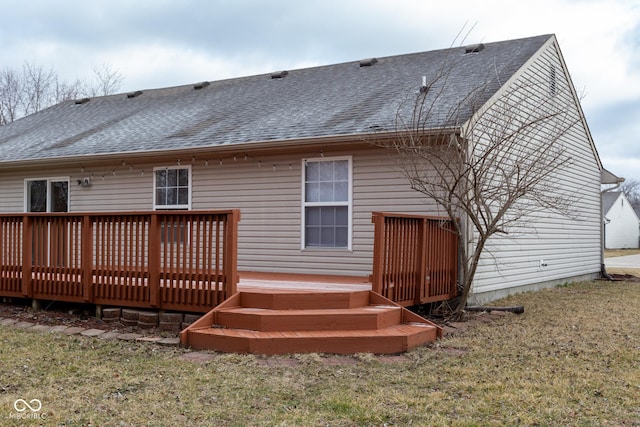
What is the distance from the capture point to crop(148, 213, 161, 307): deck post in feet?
20.3

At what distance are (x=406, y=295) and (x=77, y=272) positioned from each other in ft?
12.9

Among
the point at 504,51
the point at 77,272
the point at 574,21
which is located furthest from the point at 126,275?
the point at 574,21

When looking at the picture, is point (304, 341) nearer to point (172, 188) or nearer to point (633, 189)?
point (172, 188)

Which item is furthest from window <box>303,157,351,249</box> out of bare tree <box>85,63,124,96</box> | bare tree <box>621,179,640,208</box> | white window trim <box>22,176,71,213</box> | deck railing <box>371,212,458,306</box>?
bare tree <box>621,179,640,208</box>

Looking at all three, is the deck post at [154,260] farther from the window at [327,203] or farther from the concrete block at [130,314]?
the window at [327,203]

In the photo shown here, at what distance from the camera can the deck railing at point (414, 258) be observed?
6.16 meters

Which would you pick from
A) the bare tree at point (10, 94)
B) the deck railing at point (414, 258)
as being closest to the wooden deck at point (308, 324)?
the deck railing at point (414, 258)

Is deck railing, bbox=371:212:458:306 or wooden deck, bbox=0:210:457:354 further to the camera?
deck railing, bbox=371:212:458:306

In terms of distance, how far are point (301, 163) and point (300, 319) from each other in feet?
12.1

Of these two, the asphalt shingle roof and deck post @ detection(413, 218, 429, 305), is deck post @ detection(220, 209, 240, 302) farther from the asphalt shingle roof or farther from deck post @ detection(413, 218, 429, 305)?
the asphalt shingle roof

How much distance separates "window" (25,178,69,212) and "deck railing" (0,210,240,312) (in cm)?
359

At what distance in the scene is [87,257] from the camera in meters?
6.66

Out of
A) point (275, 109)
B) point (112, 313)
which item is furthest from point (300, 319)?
point (275, 109)

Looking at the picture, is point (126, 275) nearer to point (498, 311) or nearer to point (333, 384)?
point (333, 384)
